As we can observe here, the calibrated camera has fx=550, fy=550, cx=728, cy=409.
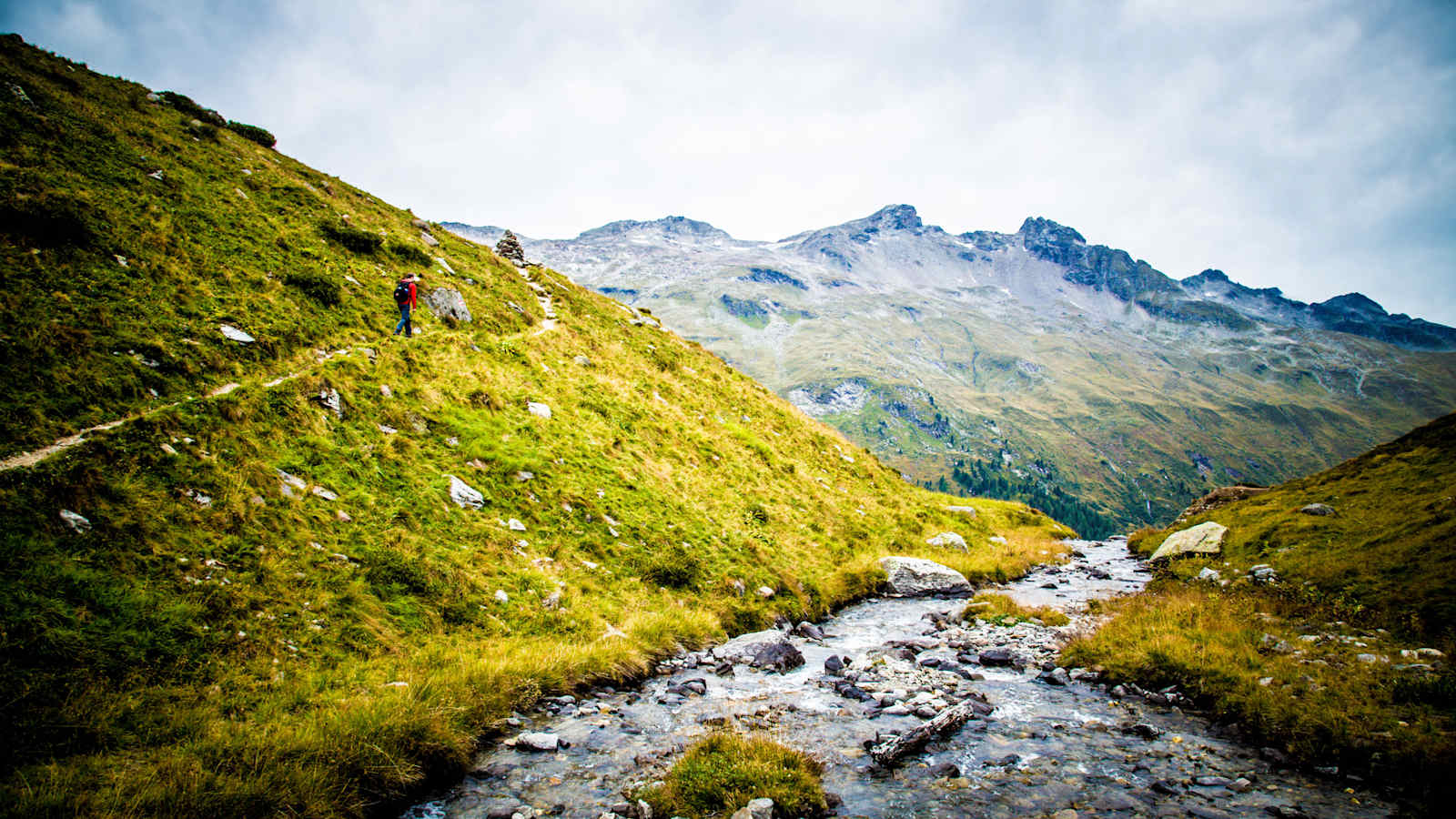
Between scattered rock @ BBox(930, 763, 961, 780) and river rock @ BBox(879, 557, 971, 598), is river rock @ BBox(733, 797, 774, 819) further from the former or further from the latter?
river rock @ BBox(879, 557, 971, 598)

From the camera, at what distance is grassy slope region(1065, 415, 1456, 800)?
9.88 metres

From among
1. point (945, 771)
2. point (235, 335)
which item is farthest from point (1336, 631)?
point (235, 335)

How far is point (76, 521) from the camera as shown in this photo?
369 inches

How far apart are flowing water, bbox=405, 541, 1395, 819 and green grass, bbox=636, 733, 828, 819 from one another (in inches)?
22.6

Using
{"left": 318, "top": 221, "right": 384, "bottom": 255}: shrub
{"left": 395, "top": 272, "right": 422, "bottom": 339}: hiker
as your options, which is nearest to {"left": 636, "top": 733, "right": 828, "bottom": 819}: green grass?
{"left": 395, "top": 272, "right": 422, "bottom": 339}: hiker

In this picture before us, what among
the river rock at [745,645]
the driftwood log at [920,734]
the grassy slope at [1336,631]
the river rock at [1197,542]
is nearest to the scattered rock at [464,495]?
the river rock at [745,645]

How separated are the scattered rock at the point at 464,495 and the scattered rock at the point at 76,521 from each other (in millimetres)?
7102

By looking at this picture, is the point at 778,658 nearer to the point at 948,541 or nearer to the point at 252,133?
the point at 948,541

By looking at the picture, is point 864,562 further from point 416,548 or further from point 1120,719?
point 416,548

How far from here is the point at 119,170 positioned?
21359mm

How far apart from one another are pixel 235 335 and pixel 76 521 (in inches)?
358

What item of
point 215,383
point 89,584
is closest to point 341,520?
point 89,584

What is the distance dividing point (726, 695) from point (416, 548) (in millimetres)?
8358

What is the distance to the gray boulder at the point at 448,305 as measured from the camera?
2736 centimetres
